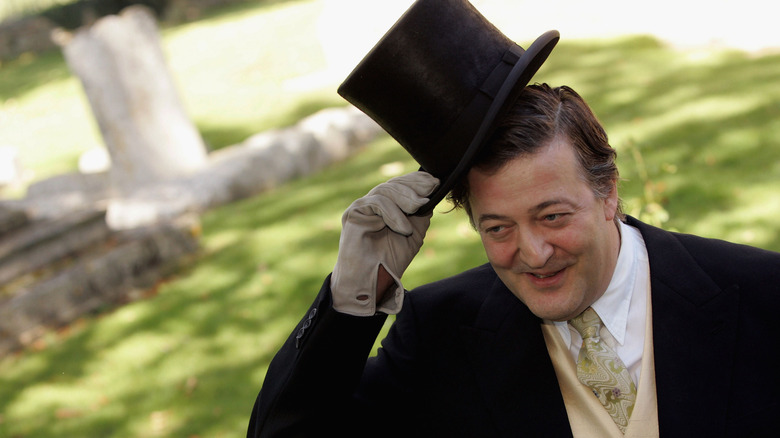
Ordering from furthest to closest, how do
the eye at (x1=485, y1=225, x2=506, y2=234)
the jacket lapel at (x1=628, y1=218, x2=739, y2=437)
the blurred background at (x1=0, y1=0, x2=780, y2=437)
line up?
the blurred background at (x1=0, y1=0, x2=780, y2=437) < the eye at (x1=485, y1=225, x2=506, y2=234) < the jacket lapel at (x1=628, y1=218, x2=739, y2=437)

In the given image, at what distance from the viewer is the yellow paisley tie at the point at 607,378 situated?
245cm

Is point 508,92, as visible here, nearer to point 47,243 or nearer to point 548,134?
point 548,134

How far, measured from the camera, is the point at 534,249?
233cm

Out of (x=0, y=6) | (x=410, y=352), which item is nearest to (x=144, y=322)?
(x=410, y=352)

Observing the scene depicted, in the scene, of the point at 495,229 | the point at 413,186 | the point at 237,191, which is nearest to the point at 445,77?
the point at 413,186

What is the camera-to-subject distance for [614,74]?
940cm

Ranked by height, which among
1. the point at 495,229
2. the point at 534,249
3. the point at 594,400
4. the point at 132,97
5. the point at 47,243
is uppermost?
the point at 132,97

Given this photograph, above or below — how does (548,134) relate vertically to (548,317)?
above

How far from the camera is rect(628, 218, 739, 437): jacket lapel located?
7.59 ft

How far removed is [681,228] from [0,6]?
28.1 metres

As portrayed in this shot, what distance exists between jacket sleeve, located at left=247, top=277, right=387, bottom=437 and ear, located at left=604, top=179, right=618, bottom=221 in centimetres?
79

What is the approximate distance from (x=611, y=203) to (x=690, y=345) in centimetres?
50

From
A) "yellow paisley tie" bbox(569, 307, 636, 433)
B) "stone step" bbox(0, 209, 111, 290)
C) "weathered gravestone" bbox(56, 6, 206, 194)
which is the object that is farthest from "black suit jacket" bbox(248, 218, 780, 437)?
"weathered gravestone" bbox(56, 6, 206, 194)

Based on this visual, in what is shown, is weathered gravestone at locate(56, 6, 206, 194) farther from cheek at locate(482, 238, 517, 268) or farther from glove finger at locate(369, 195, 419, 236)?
cheek at locate(482, 238, 517, 268)
